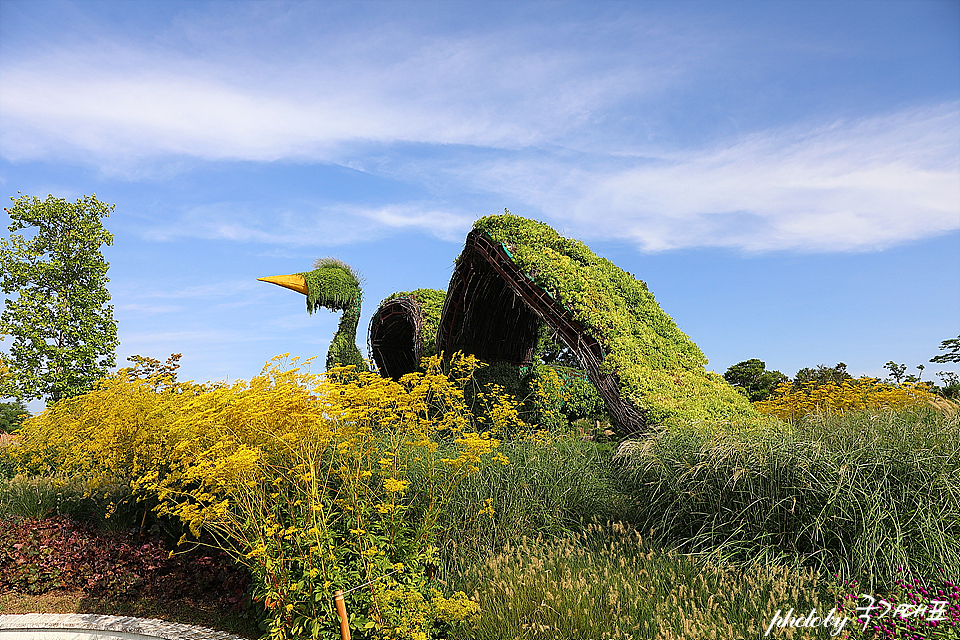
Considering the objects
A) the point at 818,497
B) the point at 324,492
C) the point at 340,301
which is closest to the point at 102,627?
the point at 324,492

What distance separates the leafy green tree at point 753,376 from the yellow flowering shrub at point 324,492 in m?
14.1

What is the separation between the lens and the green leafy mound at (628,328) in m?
6.60

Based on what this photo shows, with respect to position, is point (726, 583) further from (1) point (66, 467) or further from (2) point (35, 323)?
(2) point (35, 323)

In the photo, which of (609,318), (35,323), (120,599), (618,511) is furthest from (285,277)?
(618,511)

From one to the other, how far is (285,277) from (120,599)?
1324 centimetres

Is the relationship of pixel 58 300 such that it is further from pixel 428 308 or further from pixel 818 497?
pixel 818 497

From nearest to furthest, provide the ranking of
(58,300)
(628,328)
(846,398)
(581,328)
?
(846,398), (581,328), (628,328), (58,300)

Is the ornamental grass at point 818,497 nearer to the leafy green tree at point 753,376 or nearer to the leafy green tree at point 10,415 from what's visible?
the leafy green tree at point 753,376

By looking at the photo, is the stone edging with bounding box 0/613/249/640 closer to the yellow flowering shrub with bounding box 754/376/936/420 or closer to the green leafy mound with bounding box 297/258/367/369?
the yellow flowering shrub with bounding box 754/376/936/420

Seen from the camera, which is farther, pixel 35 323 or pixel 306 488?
pixel 35 323

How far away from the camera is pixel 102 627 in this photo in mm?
3986

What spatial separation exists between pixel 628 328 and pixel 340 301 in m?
11.2

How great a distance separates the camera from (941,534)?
3312 millimetres

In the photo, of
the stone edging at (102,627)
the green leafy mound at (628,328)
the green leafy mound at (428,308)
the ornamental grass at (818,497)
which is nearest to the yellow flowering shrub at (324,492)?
the stone edging at (102,627)
